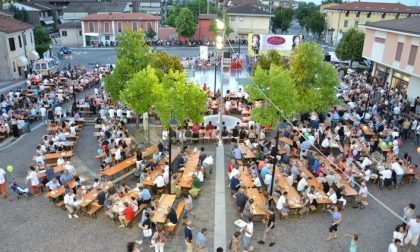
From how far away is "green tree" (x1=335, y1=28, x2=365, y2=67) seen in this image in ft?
147

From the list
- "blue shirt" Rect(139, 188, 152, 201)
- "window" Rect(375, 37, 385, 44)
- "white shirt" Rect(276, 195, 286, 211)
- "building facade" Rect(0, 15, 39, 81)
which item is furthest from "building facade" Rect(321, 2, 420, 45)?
"blue shirt" Rect(139, 188, 152, 201)

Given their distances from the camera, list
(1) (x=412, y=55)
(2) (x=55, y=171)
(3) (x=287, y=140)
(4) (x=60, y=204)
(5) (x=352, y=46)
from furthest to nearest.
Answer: (5) (x=352, y=46), (1) (x=412, y=55), (3) (x=287, y=140), (2) (x=55, y=171), (4) (x=60, y=204)

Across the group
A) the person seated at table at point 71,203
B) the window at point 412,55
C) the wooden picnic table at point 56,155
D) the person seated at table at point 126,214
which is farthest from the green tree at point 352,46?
the person seated at table at point 71,203

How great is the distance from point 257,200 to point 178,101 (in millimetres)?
7504

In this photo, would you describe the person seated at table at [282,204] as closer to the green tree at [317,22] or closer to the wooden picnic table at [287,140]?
the wooden picnic table at [287,140]

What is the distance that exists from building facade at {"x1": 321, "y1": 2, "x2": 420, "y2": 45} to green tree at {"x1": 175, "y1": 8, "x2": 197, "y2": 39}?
26112mm

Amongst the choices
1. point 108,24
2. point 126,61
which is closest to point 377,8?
point 108,24

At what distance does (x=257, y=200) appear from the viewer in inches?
577

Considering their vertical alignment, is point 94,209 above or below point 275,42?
below

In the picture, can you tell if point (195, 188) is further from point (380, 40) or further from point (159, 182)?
point (380, 40)

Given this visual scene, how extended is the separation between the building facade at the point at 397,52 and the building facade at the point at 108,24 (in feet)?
142

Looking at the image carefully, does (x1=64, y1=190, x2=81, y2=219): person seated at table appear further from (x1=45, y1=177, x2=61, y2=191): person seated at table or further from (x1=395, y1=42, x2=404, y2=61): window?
(x1=395, y1=42, x2=404, y2=61): window

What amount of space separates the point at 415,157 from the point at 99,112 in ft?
A: 72.1

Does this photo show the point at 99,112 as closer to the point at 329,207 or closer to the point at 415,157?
the point at 329,207
